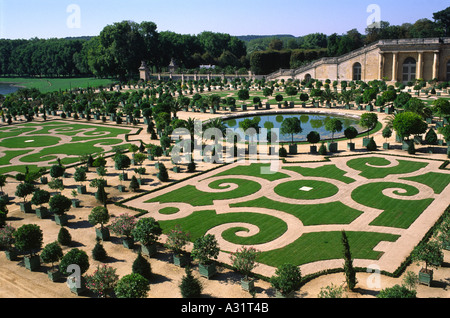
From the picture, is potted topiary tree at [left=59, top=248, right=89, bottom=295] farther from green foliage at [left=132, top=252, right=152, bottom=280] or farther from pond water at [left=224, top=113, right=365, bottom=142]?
pond water at [left=224, top=113, right=365, bottom=142]

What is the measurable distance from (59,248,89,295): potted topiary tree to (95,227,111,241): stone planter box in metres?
5.11

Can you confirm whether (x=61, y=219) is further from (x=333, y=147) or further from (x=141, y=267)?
(x=333, y=147)

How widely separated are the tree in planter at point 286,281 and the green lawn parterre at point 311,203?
11.1 feet

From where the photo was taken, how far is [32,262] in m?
25.0

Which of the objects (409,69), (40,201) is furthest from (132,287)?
(409,69)

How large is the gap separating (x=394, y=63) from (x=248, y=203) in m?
81.5

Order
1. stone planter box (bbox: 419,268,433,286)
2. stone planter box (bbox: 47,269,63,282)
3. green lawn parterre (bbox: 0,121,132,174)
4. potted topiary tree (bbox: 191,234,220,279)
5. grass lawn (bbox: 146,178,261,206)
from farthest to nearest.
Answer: green lawn parterre (bbox: 0,121,132,174) < grass lawn (bbox: 146,178,261,206) < stone planter box (bbox: 47,269,63,282) < potted topiary tree (bbox: 191,234,220,279) < stone planter box (bbox: 419,268,433,286)

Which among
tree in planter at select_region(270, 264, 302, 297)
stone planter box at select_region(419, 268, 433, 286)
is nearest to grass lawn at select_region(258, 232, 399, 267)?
stone planter box at select_region(419, 268, 433, 286)

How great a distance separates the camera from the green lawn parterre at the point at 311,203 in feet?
86.3

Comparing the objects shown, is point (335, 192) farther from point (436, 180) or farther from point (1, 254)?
point (1, 254)

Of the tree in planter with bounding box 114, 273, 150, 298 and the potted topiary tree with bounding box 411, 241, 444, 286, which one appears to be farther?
the potted topiary tree with bounding box 411, 241, 444, 286

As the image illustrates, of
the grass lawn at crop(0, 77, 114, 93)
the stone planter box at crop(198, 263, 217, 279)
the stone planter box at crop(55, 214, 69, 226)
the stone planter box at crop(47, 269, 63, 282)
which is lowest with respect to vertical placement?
the stone planter box at crop(47, 269, 63, 282)

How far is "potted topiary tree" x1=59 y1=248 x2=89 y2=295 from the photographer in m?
22.2

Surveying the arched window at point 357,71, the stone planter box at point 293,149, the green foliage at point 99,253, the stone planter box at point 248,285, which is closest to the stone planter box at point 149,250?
the green foliage at point 99,253
